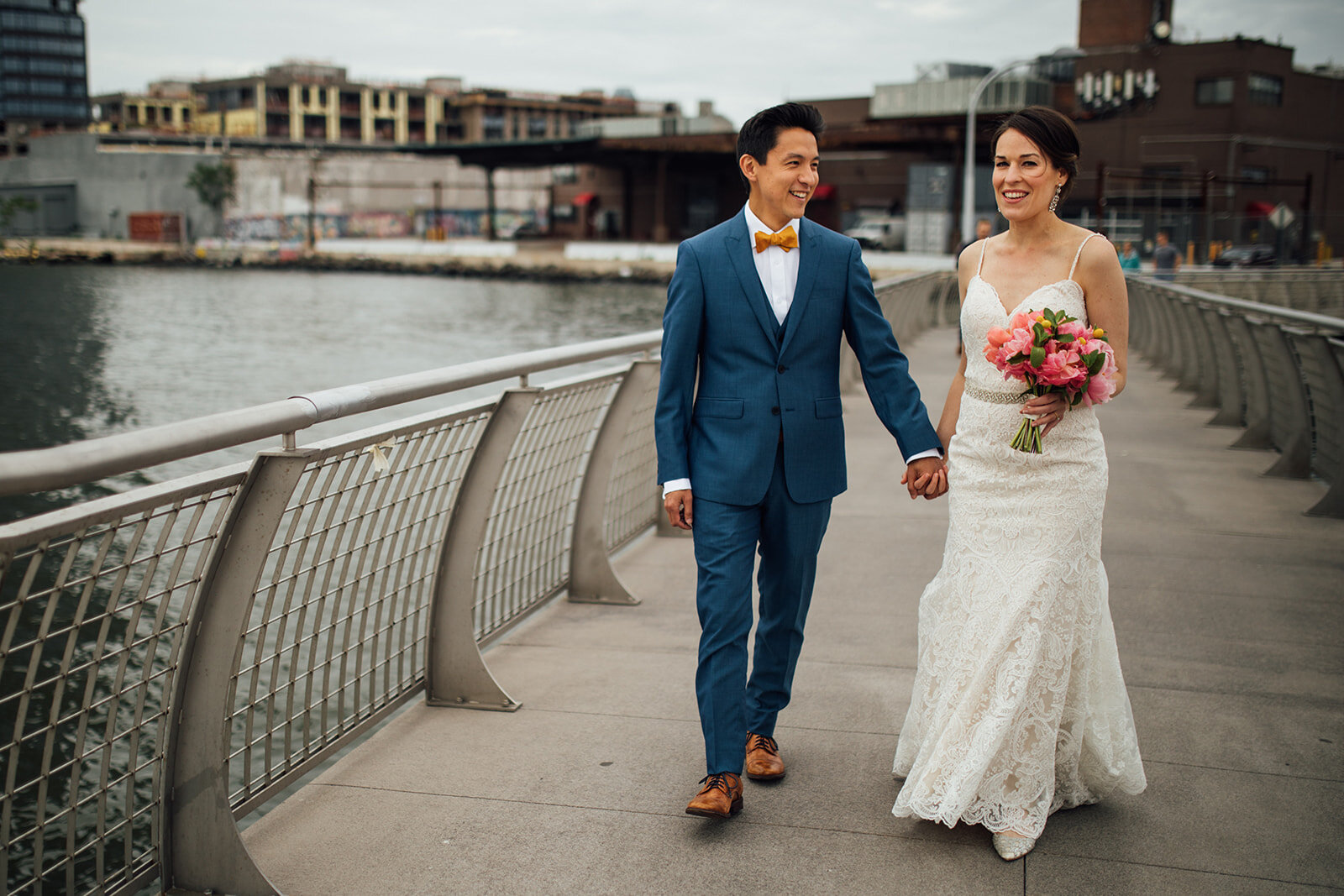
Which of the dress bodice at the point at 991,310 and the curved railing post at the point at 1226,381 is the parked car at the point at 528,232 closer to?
the curved railing post at the point at 1226,381

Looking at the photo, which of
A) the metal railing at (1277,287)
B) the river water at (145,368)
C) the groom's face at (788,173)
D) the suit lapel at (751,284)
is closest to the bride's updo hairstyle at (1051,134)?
the groom's face at (788,173)

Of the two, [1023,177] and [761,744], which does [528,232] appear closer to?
[761,744]

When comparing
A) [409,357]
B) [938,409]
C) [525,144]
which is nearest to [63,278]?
[525,144]

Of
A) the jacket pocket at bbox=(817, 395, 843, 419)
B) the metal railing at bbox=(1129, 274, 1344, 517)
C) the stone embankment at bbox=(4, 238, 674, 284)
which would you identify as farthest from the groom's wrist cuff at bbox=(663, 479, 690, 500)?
the stone embankment at bbox=(4, 238, 674, 284)

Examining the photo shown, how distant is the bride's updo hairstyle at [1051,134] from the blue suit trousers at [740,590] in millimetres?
1065

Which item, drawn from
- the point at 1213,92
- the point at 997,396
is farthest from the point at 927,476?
the point at 1213,92

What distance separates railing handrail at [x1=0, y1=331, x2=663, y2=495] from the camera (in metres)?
1.92

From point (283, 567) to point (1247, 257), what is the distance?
39.9m

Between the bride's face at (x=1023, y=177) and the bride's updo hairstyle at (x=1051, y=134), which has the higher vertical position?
the bride's updo hairstyle at (x=1051, y=134)

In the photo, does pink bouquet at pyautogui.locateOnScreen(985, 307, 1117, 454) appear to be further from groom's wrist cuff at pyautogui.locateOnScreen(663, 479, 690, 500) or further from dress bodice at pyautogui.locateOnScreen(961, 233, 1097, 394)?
groom's wrist cuff at pyautogui.locateOnScreen(663, 479, 690, 500)

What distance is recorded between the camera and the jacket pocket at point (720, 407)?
3162mm

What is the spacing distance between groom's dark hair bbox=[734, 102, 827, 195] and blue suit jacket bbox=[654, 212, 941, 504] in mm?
187

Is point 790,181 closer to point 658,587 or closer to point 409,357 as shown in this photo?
point 658,587

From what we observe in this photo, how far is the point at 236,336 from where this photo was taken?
161 feet
